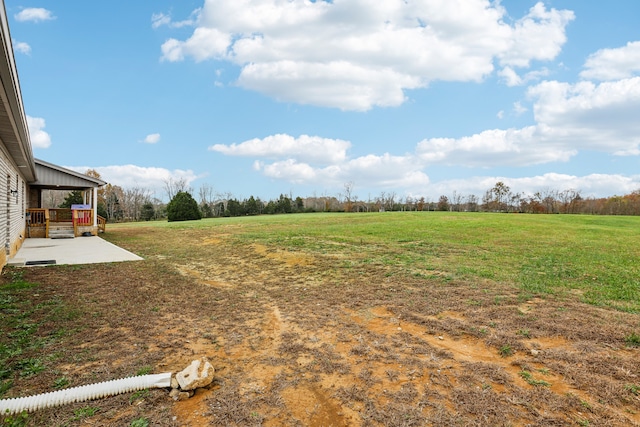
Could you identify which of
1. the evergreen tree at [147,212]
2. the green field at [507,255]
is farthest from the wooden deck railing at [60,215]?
the evergreen tree at [147,212]

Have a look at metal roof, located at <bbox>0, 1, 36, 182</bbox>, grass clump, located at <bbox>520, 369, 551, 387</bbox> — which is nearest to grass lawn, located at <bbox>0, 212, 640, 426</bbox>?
grass clump, located at <bbox>520, 369, 551, 387</bbox>

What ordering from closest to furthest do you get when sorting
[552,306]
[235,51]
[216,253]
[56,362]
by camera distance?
[56,362] < [552,306] < [216,253] < [235,51]

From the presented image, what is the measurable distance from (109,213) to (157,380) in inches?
2282

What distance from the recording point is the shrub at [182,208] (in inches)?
1476

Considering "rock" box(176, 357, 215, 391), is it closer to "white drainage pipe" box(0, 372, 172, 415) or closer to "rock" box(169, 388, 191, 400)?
"rock" box(169, 388, 191, 400)

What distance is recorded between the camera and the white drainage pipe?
297cm

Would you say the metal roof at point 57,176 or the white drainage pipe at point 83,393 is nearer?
the white drainage pipe at point 83,393

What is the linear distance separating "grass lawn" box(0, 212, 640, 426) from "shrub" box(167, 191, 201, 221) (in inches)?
1159

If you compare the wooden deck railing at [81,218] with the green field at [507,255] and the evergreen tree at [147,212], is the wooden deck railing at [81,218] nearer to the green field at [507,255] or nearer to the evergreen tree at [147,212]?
the green field at [507,255]

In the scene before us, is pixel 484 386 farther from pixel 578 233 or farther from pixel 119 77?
pixel 119 77

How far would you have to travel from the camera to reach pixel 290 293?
7516 mm

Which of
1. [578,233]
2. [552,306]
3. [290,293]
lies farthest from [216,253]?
[578,233]

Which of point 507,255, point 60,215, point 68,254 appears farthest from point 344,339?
point 60,215

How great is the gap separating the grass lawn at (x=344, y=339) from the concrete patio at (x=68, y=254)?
1.22 metres
